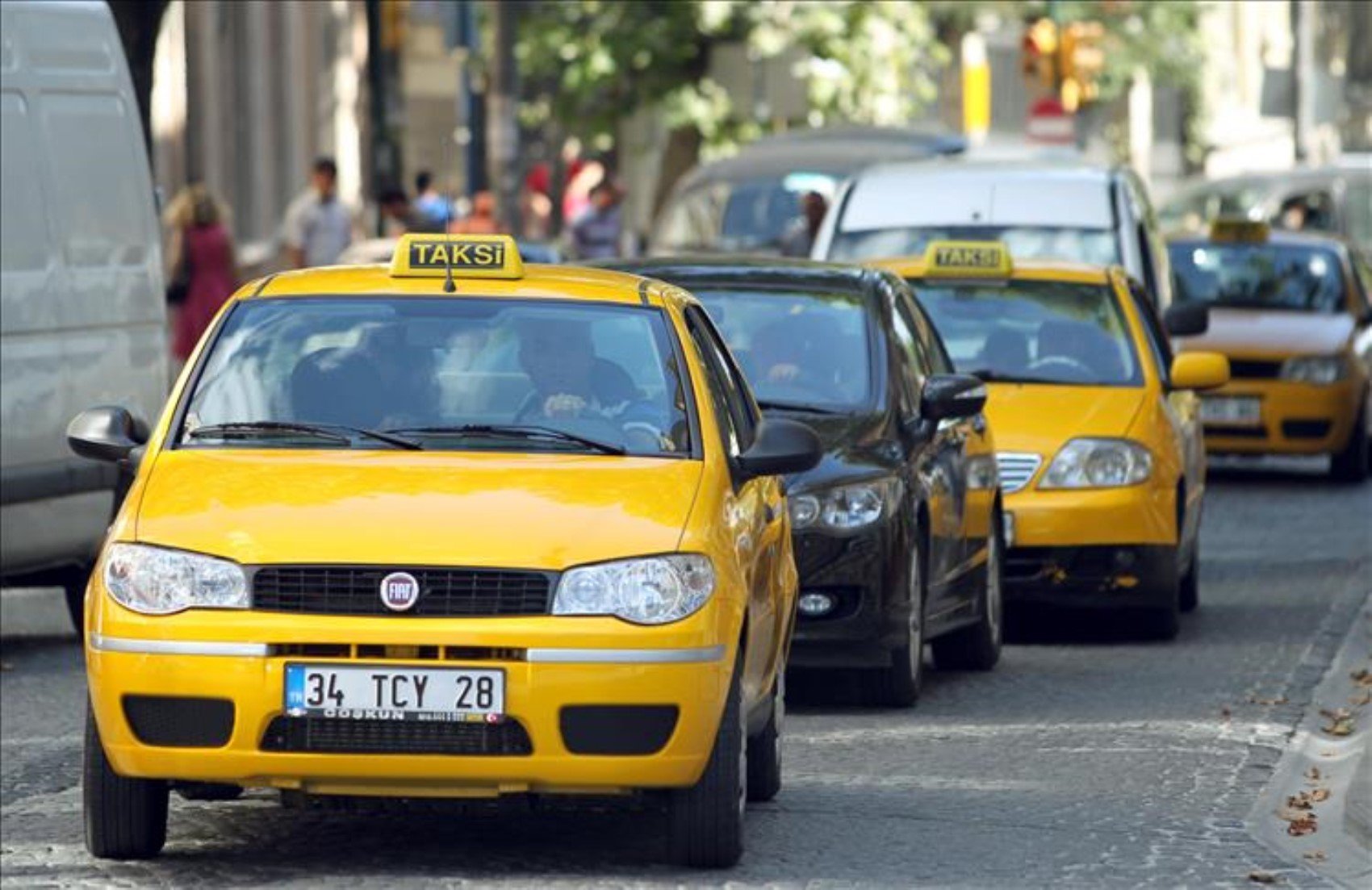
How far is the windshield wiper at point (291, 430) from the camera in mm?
9344

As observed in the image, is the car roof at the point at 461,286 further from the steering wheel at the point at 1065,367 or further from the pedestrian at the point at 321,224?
the pedestrian at the point at 321,224

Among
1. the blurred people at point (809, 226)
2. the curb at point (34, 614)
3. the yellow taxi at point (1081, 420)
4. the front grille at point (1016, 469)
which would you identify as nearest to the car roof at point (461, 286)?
the yellow taxi at point (1081, 420)

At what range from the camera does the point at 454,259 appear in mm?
9984

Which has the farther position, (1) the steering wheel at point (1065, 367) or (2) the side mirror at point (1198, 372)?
(2) the side mirror at point (1198, 372)

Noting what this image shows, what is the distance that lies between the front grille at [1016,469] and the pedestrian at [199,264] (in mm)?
10869

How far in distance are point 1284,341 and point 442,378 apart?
1572cm

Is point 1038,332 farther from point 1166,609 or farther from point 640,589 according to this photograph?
point 640,589

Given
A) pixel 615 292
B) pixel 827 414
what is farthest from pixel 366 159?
pixel 615 292

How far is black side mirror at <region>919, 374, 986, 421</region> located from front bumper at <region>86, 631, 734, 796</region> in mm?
3984

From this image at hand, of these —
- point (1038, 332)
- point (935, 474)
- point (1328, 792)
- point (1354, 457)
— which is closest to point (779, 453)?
point (1328, 792)

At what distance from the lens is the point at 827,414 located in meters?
12.8

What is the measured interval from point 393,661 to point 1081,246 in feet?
38.4

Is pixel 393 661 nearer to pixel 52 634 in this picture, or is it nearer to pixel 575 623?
pixel 575 623

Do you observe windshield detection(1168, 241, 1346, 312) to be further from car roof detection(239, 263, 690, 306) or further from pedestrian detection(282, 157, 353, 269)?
car roof detection(239, 263, 690, 306)
